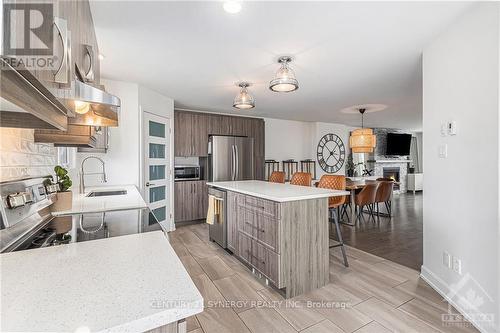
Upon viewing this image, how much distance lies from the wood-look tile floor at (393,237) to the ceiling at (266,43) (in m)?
2.33

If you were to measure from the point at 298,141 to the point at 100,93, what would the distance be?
239 inches

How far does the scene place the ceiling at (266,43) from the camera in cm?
176

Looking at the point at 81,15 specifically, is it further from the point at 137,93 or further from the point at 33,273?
the point at 137,93

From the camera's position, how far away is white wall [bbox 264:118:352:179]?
20.6 ft

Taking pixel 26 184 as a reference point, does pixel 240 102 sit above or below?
above

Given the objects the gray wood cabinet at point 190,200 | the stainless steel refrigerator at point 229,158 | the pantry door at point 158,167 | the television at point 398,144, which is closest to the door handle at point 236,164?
the stainless steel refrigerator at point 229,158

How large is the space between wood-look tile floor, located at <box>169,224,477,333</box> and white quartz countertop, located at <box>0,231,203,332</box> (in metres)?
1.29

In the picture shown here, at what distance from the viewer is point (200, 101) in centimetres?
443

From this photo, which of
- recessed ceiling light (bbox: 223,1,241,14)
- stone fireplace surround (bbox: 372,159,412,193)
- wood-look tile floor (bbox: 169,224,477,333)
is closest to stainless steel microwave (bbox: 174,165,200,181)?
wood-look tile floor (bbox: 169,224,477,333)

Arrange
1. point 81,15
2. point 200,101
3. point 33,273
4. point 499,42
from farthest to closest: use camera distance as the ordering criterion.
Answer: point 200,101 < point 499,42 < point 81,15 < point 33,273

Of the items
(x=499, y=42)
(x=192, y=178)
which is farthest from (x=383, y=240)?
(x=192, y=178)

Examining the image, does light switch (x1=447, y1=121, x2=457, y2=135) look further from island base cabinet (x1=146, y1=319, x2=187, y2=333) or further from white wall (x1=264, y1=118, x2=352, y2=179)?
white wall (x1=264, y1=118, x2=352, y2=179)

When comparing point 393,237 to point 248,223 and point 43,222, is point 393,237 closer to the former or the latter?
point 248,223

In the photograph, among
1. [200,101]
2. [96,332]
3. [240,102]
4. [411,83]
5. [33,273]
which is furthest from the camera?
[200,101]
